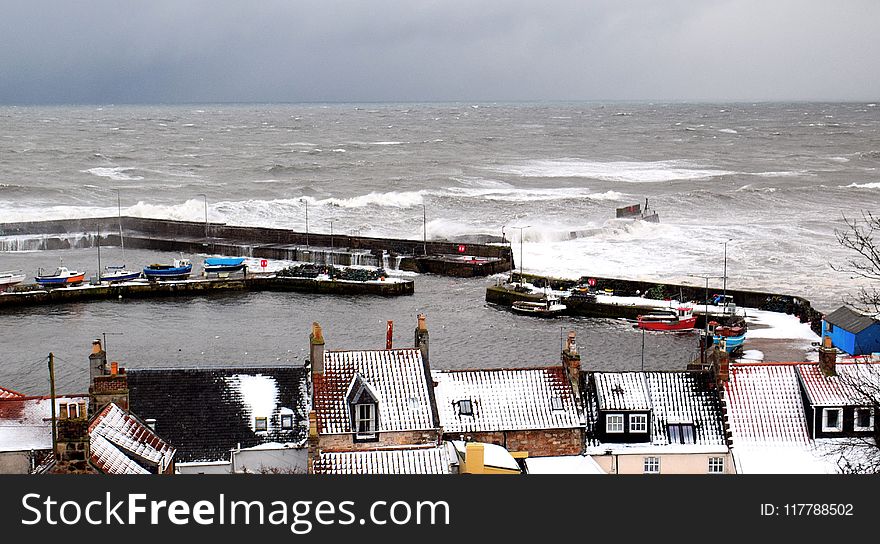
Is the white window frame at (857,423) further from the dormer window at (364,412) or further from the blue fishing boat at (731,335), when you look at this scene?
the blue fishing boat at (731,335)

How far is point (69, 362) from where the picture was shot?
56.6 m

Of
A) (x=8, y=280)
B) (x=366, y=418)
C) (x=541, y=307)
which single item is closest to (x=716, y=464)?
(x=366, y=418)

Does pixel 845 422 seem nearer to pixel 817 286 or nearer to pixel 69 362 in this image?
pixel 69 362

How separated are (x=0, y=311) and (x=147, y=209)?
188 ft

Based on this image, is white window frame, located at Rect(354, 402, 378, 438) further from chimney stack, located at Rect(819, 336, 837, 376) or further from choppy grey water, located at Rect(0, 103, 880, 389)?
choppy grey water, located at Rect(0, 103, 880, 389)

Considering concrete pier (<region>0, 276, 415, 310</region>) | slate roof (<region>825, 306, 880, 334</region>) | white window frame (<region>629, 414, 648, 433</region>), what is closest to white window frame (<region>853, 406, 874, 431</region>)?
white window frame (<region>629, 414, 648, 433</region>)

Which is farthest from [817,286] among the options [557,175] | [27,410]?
[557,175]

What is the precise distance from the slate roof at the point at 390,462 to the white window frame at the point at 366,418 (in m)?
5.28

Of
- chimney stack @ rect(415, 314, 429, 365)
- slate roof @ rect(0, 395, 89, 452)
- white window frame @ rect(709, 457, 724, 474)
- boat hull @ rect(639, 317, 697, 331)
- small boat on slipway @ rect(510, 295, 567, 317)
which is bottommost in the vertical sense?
boat hull @ rect(639, 317, 697, 331)

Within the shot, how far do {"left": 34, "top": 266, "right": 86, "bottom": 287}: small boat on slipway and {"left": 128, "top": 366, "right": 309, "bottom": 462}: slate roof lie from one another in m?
47.1

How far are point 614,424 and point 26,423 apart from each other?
15.4 meters

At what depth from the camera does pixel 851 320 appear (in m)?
55.1

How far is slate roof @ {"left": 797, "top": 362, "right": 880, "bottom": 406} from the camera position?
3400cm

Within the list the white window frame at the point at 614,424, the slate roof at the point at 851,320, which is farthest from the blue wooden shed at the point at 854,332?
the white window frame at the point at 614,424
